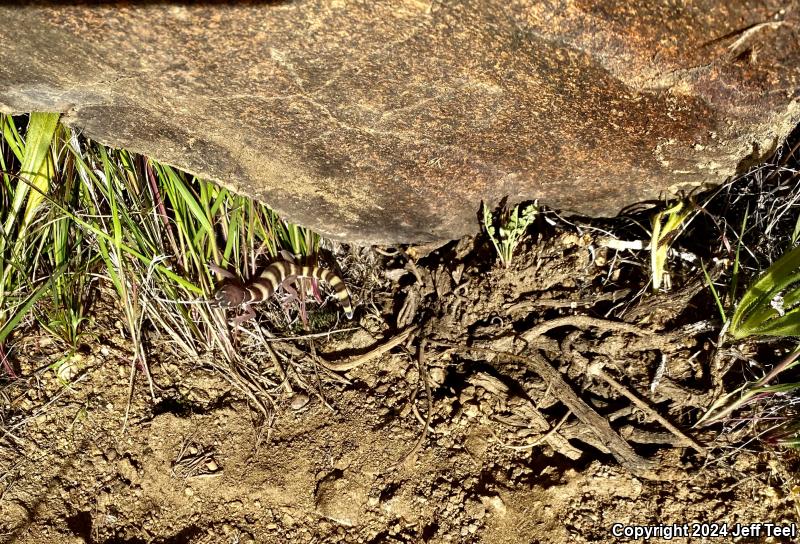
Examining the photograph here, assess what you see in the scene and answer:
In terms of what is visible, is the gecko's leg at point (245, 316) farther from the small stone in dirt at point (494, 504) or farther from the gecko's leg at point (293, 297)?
the small stone in dirt at point (494, 504)

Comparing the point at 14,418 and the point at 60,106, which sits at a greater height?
the point at 60,106

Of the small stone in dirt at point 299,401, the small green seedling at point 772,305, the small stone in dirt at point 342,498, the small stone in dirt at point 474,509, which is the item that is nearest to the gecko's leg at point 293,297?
the small stone in dirt at point 299,401

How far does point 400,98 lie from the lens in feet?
7.27

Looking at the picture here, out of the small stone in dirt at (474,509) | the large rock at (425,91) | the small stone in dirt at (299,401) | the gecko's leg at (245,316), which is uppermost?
the large rock at (425,91)

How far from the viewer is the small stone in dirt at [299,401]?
2912 millimetres

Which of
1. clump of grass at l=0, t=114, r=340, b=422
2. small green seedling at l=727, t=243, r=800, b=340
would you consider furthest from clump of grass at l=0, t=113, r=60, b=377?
small green seedling at l=727, t=243, r=800, b=340

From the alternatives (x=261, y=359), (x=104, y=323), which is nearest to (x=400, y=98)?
(x=261, y=359)

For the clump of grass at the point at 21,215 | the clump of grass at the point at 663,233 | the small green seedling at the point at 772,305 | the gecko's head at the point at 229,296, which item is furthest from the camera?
the gecko's head at the point at 229,296

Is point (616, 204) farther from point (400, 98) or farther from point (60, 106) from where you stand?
point (60, 106)

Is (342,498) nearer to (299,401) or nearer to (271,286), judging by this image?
(299,401)

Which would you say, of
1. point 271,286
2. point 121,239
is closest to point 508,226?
point 271,286

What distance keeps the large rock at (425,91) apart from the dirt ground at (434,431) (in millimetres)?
517

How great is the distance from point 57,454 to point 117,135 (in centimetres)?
158

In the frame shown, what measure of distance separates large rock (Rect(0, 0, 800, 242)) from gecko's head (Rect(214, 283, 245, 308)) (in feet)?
2.00
